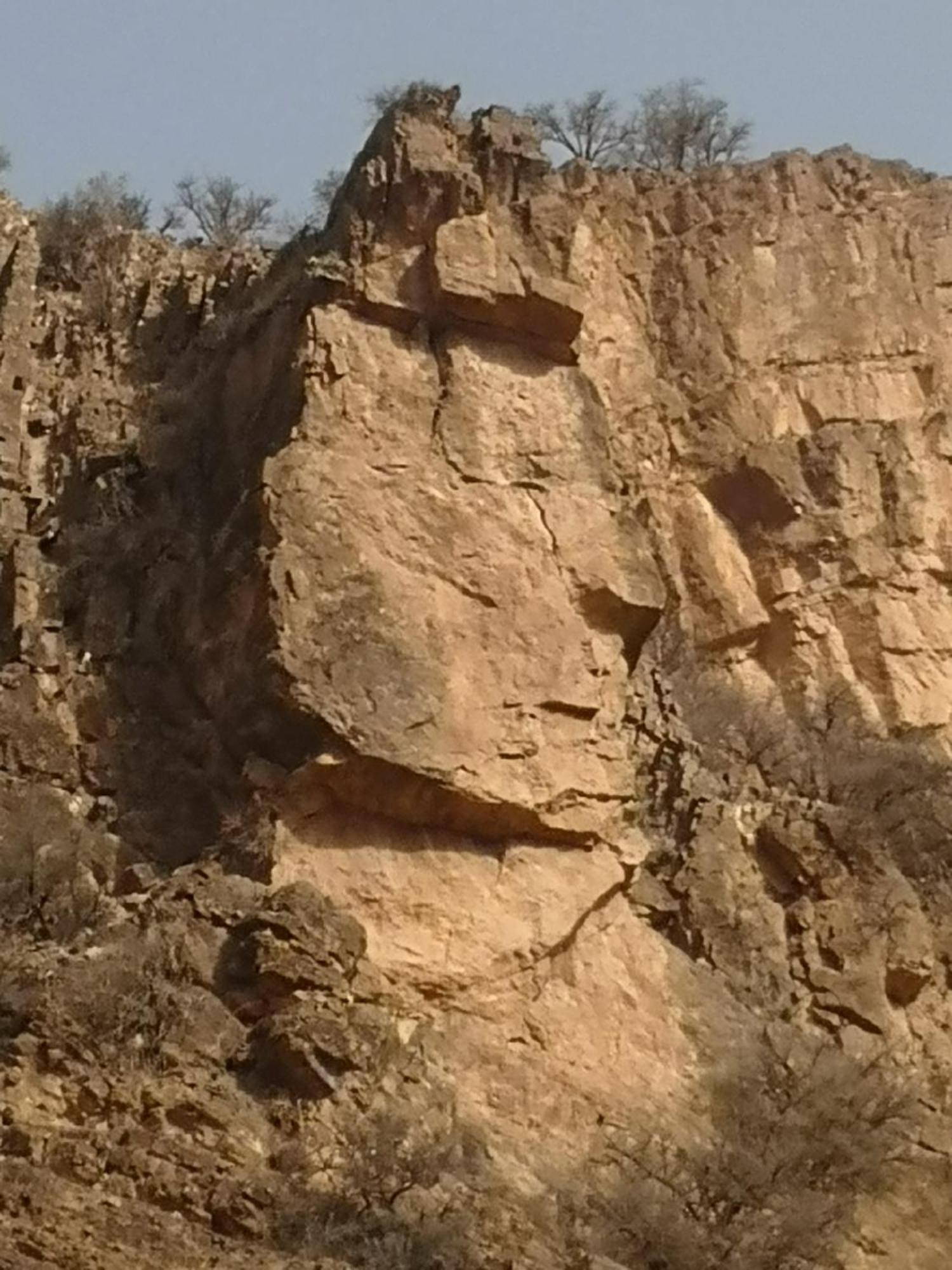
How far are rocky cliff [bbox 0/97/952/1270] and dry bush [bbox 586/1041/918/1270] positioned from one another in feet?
0.11

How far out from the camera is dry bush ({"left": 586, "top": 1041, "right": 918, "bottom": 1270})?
630 inches

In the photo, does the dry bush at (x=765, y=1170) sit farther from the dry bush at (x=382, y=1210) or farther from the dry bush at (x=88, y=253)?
the dry bush at (x=88, y=253)

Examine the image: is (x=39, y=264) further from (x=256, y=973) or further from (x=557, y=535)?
(x=256, y=973)

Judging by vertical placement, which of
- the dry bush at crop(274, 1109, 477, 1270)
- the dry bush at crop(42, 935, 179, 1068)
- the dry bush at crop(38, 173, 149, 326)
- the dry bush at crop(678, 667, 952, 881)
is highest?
the dry bush at crop(38, 173, 149, 326)

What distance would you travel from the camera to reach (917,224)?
89.9 ft

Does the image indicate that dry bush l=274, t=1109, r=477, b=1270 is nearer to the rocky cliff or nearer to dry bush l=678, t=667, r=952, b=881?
the rocky cliff

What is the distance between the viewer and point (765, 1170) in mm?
16953

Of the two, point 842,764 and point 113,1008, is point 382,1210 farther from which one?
point 842,764

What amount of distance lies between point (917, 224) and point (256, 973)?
49.6ft

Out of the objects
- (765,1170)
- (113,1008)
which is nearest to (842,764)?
(765,1170)

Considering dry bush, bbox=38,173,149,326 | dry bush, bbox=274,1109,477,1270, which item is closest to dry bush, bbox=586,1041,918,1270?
dry bush, bbox=274,1109,477,1270

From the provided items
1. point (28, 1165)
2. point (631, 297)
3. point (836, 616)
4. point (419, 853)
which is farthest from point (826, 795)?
point (28, 1165)

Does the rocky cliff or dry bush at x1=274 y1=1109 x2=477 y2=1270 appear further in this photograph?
the rocky cliff

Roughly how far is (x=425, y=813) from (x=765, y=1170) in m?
3.53
